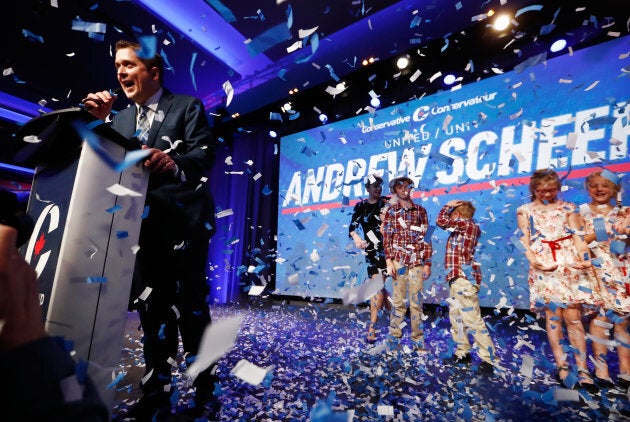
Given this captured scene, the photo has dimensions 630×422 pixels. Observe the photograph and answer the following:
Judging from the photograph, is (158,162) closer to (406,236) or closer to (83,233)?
(83,233)

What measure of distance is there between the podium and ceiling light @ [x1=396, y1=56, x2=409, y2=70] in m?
4.92

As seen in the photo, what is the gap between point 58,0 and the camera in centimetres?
381

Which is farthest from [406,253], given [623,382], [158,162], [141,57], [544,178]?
[141,57]

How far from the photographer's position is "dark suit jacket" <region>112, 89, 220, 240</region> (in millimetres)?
1305

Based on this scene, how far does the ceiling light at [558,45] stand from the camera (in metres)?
3.83

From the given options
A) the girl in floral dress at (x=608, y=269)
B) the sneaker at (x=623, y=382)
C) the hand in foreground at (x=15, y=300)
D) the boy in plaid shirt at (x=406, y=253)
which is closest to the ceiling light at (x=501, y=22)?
the boy in plaid shirt at (x=406, y=253)

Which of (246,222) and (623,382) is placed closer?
(623,382)

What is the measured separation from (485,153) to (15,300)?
455 centimetres

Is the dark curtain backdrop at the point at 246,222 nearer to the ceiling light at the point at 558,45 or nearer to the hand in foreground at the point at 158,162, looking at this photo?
the ceiling light at the point at 558,45

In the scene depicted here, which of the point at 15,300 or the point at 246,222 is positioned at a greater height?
the point at 246,222

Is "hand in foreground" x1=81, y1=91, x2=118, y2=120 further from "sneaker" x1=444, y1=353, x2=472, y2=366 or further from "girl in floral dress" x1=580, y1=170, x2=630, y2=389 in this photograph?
"girl in floral dress" x1=580, y1=170, x2=630, y2=389

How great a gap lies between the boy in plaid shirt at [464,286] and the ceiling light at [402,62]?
3.28 m

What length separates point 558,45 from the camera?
386cm

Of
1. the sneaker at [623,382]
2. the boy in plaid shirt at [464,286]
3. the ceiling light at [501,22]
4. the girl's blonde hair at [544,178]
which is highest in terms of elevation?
the ceiling light at [501,22]
